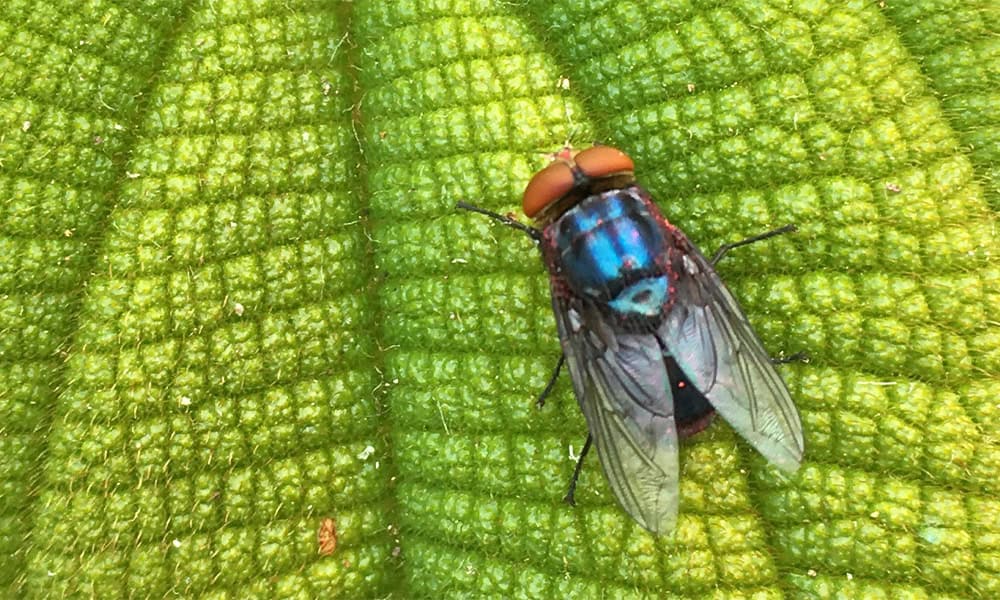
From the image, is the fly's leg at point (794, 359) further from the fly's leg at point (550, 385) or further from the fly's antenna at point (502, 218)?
the fly's antenna at point (502, 218)

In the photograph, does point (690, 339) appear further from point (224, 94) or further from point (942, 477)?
point (224, 94)

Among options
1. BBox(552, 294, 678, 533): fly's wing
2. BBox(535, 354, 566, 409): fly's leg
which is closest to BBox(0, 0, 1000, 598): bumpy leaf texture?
BBox(535, 354, 566, 409): fly's leg

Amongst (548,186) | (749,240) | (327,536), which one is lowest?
(327,536)

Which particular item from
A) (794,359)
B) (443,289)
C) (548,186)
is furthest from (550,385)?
(794,359)

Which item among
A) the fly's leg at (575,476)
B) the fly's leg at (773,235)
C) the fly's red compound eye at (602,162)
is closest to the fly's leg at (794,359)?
the fly's leg at (773,235)

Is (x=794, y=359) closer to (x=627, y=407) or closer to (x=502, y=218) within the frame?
(x=627, y=407)
